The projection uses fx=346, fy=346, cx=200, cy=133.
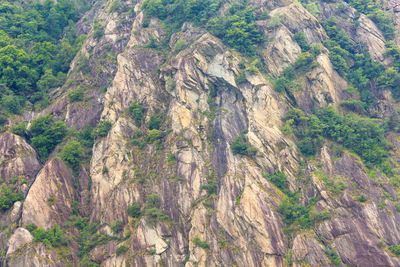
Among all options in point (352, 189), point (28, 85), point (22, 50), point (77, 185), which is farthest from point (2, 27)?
point (352, 189)

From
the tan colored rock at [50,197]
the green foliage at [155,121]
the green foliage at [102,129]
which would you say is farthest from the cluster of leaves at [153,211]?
the green foliage at [102,129]

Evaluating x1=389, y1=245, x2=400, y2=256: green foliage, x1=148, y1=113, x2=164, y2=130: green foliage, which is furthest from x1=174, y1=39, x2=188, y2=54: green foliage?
x1=389, y1=245, x2=400, y2=256: green foliage

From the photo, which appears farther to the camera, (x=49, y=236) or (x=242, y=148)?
(x=242, y=148)

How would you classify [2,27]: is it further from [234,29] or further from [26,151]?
[234,29]

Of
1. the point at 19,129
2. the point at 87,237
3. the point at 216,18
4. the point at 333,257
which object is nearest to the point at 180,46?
the point at 216,18

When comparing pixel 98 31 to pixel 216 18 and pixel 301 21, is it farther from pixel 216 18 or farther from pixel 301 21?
pixel 301 21

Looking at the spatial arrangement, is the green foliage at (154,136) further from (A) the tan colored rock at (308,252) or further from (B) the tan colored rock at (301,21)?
(B) the tan colored rock at (301,21)
